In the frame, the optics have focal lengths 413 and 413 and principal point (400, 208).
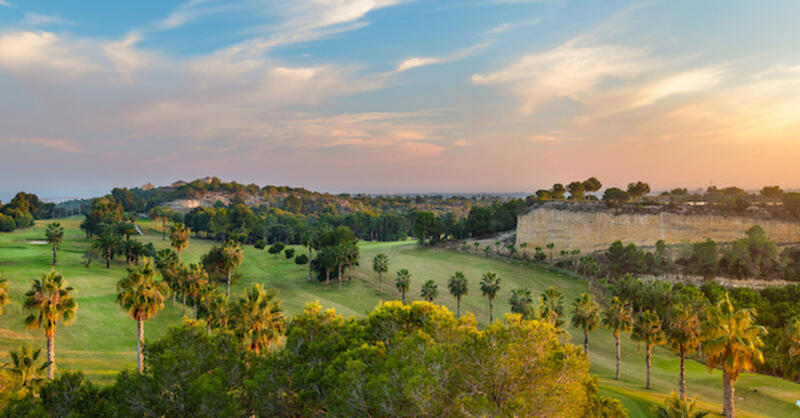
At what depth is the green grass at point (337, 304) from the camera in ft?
123

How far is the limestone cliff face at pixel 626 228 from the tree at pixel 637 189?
11.5 meters

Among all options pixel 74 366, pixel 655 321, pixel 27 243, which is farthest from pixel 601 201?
pixel 27 243

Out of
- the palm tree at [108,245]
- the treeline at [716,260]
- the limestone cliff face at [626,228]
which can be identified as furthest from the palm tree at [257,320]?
the limestone cliff face at [626,228]

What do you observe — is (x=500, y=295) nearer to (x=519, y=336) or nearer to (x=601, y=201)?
(x=601, y=201)

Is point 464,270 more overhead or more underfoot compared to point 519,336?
more underfoot

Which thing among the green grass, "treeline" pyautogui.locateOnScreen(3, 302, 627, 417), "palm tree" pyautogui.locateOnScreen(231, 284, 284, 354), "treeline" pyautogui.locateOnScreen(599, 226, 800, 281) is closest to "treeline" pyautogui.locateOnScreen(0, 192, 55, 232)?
the green grass

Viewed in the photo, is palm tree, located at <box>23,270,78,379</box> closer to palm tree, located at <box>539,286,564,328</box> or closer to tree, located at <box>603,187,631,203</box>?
palm tree, located at <box>539,286,564,328</box>

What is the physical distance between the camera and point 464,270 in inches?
3526

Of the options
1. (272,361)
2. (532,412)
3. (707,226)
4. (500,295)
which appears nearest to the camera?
(532,412)

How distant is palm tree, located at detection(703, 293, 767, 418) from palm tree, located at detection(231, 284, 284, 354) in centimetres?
2741

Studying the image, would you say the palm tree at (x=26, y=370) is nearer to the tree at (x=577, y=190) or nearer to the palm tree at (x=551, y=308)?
the palm tree at (x=551, y=308)

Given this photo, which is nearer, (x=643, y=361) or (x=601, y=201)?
(x=643, y=361)

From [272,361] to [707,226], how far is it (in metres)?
96.7

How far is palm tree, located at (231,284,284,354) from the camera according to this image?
3028 centimetres
